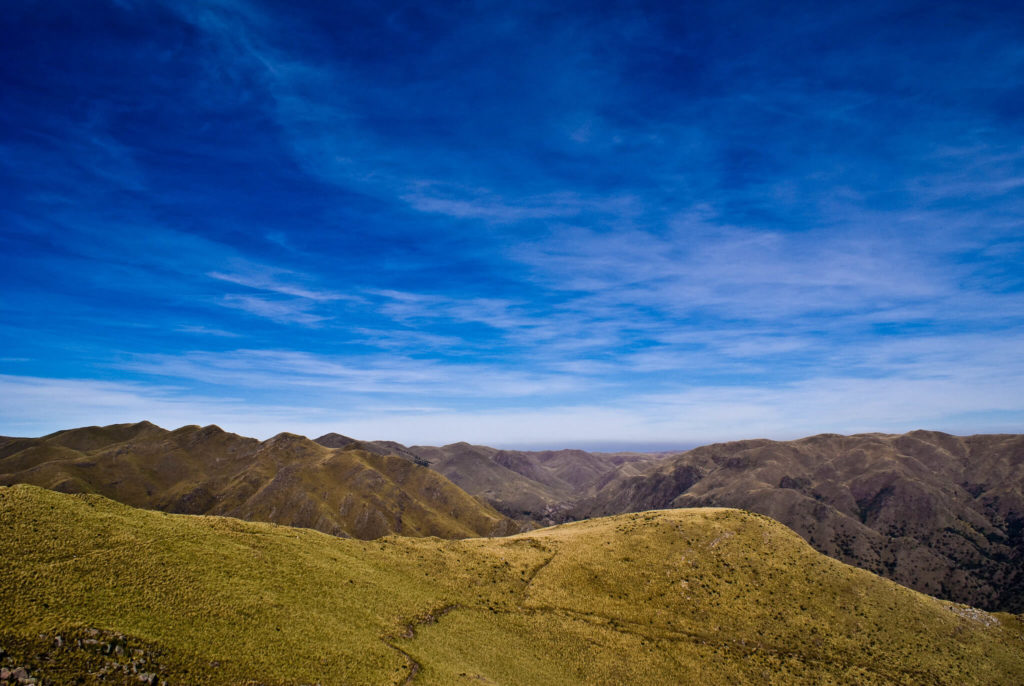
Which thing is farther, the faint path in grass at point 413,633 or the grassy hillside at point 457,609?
the faint path in grass at point 413,633

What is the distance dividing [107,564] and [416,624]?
3134 centimetres

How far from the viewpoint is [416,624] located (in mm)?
55125

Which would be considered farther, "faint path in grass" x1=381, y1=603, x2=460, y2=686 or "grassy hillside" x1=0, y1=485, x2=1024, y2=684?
"faint path in grass" x1=381, y1=603, x2=460, y2=686

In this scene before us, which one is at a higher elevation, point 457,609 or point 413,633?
point 413,633

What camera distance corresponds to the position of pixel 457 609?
63344 mm

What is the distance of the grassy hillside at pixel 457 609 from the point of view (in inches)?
1447

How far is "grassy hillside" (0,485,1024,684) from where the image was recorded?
3675 centimetres

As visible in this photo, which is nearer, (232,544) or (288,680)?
(288,680)

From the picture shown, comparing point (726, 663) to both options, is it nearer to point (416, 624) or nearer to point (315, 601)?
point (416, 624)

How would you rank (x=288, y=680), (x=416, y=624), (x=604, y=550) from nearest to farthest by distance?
(x=288, y=680)
(x=416, y=624)
(x=604, y=550)

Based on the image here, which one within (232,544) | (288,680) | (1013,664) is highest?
(232,544)

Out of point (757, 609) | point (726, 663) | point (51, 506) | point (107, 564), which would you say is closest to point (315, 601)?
point (107, 564)

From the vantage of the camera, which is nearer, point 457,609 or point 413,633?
point 413,633

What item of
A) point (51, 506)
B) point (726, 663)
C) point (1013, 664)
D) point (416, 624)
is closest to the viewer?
point (51, 506)
